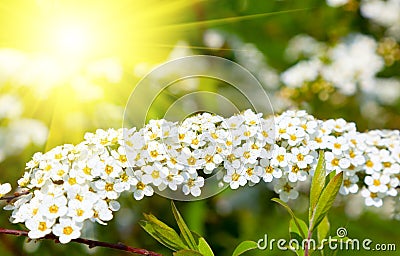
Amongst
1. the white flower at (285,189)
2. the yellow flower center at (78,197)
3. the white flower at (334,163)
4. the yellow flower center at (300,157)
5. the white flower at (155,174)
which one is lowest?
the yellow flower center at (78,197)

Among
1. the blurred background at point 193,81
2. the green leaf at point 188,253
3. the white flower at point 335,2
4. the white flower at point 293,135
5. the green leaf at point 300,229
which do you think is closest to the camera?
the green leaf at point 188,253

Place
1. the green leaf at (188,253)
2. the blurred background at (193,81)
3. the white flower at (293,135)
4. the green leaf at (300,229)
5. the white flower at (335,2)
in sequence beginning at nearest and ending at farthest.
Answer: the green leaf at (188,253) → the green leaf at (300,229) → the white flower at (293,135) → the blurred background at (193,81) → the white flower at (335,2)

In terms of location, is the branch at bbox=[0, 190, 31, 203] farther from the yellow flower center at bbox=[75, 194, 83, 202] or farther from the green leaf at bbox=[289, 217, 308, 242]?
the green leaf at bbox=[289, 217, 308, 242]

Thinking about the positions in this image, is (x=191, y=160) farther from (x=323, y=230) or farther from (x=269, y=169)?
(x=323, y=230)

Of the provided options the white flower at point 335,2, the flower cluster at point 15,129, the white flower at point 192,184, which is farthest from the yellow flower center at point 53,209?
the white flower at point 335,2

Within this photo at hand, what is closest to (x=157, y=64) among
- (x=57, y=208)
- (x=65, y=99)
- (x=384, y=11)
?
(x=65, y=99)

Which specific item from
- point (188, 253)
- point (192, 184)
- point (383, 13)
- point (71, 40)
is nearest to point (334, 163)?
point (192, 184)

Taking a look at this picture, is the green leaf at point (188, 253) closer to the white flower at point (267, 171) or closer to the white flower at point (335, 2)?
the white flower at point (267, 171)

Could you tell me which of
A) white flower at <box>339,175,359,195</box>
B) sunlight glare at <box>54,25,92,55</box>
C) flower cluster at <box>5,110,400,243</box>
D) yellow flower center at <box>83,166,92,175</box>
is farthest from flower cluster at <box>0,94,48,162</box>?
white flower at <box>339,175,359,195</box>
